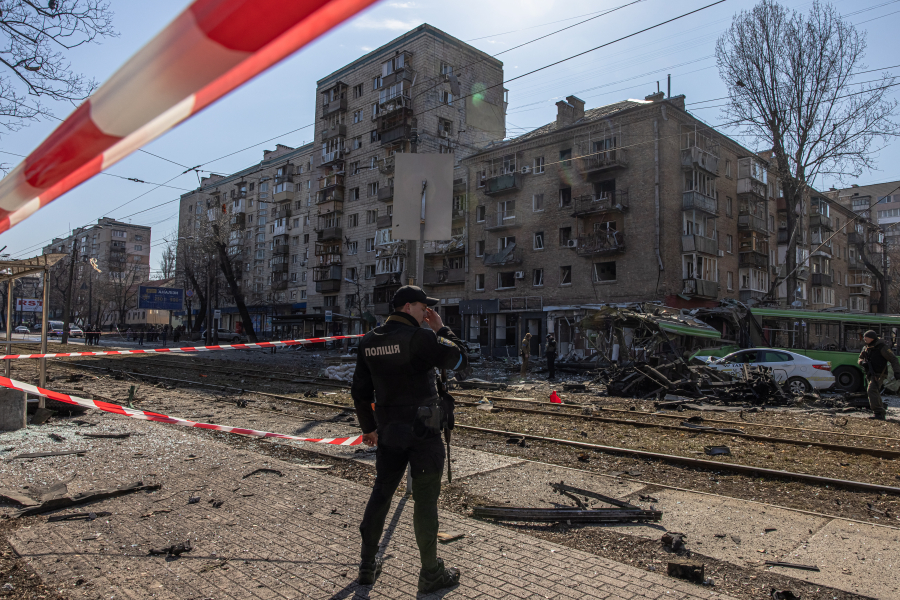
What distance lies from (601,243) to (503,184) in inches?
361

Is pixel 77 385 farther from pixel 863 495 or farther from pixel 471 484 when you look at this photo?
pixel 863 495

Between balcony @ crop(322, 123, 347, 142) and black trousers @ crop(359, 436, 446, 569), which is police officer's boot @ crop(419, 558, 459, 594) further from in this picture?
balcony @ crop(322, 123, 347, 142)

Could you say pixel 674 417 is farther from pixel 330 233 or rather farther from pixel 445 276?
pixel 330 233

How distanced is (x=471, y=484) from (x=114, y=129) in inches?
214

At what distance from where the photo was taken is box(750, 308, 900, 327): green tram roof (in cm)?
2112

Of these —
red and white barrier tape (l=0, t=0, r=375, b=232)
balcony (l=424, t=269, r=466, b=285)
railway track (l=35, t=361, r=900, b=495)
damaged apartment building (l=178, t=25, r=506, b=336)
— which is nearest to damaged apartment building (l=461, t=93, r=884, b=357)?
balcony (l=424, t=269, r=466, b=285)

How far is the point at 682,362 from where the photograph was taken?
1639 centimetres

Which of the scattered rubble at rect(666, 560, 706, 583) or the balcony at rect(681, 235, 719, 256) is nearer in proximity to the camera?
the scattered rubble at rect(666, 560, 706, 583)

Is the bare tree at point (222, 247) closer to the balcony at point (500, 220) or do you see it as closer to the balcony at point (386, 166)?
the balcony at point (386, 166)

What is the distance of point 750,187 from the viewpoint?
39.8 m

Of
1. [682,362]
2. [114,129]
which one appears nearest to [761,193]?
[682,362]

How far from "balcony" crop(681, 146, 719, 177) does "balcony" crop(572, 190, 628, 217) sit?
4038 millimetres

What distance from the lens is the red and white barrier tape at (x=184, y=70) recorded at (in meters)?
1.01

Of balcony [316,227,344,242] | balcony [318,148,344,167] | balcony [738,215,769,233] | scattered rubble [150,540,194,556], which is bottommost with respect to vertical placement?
scattered rubble [150,540,194,556]
